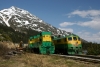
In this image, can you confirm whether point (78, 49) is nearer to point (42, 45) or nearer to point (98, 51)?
point (98, 51)

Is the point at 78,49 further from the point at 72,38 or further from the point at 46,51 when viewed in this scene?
the point at 46,51

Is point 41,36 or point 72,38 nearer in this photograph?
point 72,38

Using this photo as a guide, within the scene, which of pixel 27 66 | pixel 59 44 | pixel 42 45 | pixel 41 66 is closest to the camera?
pixel 41 66

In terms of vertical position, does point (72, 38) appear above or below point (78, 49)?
above

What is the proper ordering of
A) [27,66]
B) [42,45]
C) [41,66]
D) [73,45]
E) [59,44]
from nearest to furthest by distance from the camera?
[41,66], [27,66], [73,45], [42,45], [59,44]

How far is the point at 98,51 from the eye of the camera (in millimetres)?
24266

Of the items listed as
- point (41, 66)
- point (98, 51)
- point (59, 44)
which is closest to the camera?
point (41, 66)

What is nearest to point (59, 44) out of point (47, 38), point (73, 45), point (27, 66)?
point (47, 38)

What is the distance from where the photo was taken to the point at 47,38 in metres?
29.1

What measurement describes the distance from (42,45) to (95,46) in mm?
8189

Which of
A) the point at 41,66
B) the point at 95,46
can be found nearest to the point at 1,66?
the point at 41,66

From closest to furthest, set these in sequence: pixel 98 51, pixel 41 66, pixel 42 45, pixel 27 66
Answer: pixel 41 66 → pixel 27 66 → pixel 98 51 → pixel 42 45

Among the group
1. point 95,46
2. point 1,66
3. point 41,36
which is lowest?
point 1,66

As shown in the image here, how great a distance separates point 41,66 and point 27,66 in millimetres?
1233
